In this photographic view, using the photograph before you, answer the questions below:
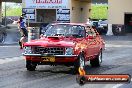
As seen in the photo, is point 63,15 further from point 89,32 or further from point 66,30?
point 66,30

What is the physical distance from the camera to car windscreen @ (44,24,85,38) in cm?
1433

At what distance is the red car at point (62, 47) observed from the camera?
12891 millimetres

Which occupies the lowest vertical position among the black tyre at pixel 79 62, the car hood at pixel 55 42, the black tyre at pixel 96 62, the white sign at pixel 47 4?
the black tyre at pixel 96 62

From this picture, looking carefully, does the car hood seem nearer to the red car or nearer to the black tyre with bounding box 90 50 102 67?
the red car

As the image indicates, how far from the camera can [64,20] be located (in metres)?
47.9

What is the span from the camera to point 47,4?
48438 mm

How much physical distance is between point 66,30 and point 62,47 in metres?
1.70

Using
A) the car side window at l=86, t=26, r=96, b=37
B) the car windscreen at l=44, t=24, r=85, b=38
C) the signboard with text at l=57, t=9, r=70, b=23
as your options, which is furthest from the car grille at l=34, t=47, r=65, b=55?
the signboard with text at l=57, t=9, r=70, b=23

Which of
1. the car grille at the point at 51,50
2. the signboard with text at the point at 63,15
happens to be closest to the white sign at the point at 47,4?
the signboard with text at the point at 63,15

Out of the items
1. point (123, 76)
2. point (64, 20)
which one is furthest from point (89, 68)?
point (64, 20)

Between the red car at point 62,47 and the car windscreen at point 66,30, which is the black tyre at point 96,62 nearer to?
the red car at point 62,47

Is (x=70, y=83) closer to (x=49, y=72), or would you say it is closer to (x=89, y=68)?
(x=49, y=72)

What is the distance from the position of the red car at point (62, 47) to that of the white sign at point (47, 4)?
33.3 metres

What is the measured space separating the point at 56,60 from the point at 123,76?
8.28 metres
